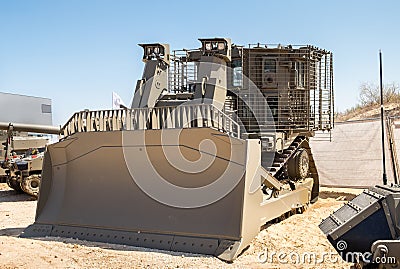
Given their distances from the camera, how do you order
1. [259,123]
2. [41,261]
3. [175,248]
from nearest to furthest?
[41,261], [175,248], [259,123]

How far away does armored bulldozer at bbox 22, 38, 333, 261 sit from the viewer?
21.0 ft

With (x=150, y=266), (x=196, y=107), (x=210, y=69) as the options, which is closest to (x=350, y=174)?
(x=210, y=69)

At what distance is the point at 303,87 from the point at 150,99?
12.2 ft

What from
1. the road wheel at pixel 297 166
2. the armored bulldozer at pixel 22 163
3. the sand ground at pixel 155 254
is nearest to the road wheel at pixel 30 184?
the armored bulldozer at pixel 22 163

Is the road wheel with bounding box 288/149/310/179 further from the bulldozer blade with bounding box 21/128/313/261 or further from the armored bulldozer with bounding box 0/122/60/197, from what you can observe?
the armored bulldozer with bounding box 0/122/60/197

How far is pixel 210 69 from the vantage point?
8367 mm

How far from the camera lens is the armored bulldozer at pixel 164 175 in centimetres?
639

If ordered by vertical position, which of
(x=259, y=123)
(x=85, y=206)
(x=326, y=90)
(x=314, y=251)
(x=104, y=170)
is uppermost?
(x=326, y=90)

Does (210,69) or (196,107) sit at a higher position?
(210,69)

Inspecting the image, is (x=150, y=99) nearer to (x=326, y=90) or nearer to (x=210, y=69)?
(x=210, y=69)

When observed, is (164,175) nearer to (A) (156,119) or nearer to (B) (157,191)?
(B) (157,191)

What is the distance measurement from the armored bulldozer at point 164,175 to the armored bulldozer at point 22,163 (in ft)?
17.2

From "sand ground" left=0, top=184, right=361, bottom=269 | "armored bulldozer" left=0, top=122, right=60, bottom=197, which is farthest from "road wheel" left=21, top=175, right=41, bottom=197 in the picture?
"sand ground" left=0, top=184, right=361, bottom=269

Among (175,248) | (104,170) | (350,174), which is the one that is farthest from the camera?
(350,174)
